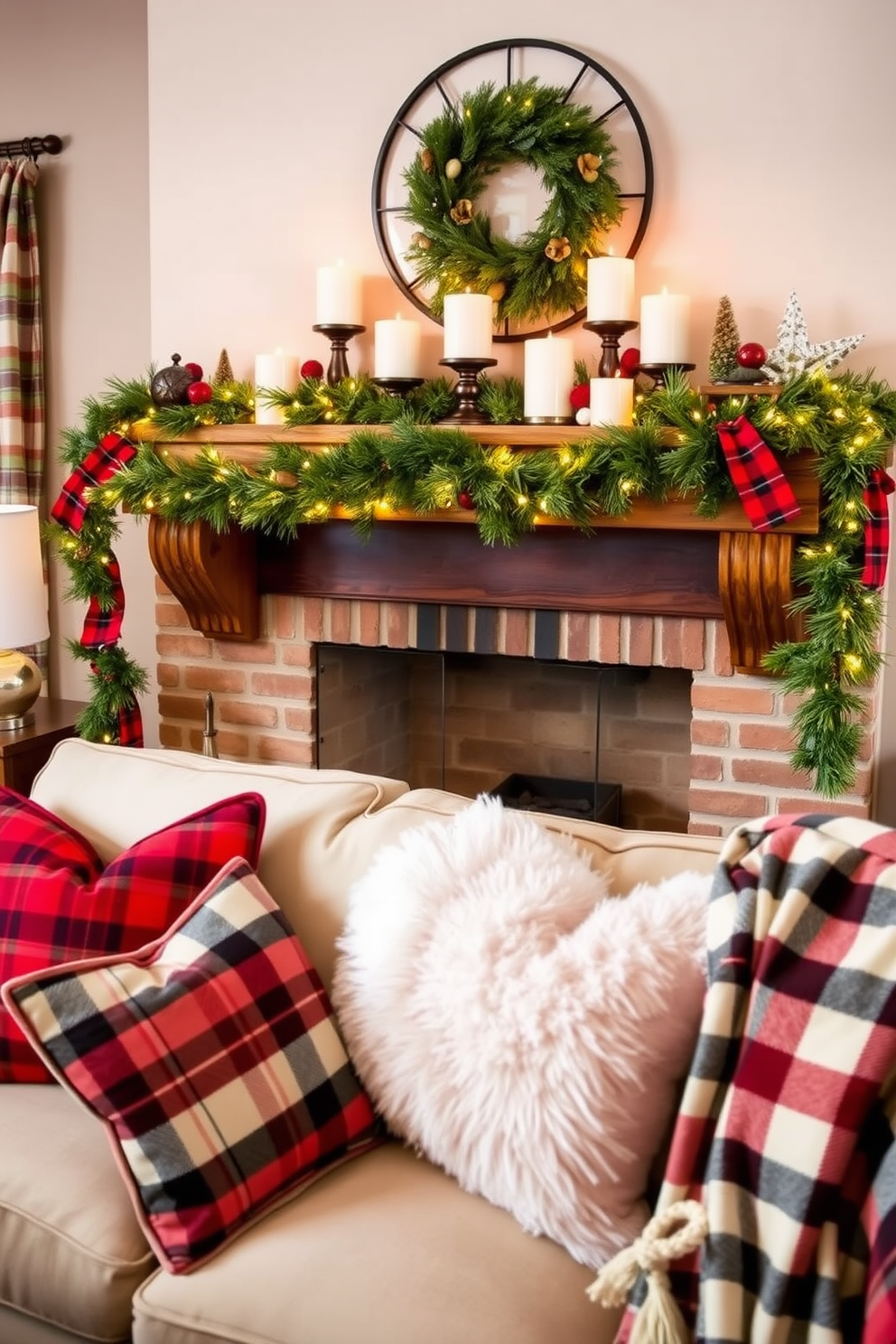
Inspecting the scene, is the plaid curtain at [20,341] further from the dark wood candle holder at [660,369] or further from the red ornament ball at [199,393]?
the dark wood candle holder at [660,369]

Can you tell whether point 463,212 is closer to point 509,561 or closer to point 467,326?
point 467,326

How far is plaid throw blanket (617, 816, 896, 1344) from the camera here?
106cm

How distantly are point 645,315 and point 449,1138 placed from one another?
1.70 meters

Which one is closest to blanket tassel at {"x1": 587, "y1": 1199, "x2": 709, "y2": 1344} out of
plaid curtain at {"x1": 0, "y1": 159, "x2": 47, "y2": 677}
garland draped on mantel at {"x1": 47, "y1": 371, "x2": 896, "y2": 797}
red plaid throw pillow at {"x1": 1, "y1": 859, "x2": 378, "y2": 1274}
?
red plaid throw pillow at {"x1": 1, "y1": 859, "x2": 378, "y2": 1274}

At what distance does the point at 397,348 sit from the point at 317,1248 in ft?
6.20

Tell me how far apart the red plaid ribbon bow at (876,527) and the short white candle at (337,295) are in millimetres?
1175

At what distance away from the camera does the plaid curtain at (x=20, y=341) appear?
3.64 metres

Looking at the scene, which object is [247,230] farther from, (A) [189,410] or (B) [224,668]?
(B) [224,668]

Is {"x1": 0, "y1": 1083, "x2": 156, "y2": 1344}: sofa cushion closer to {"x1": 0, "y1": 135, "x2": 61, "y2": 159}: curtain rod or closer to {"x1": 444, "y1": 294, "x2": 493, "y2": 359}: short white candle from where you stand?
{"x1": 444, "y1": 294, "x2": 493, "y2": 359}: short white candle

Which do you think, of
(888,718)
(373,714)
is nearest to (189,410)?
(373,714)

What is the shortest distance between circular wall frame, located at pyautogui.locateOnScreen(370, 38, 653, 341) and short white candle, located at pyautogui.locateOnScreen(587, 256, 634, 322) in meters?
0.14

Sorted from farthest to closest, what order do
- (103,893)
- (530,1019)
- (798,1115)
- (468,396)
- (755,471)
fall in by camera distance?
(468,396) → (755,471) → (103,893) → (530,1019) → (798,1115)

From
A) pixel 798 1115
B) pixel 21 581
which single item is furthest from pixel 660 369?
pixel 798 1115

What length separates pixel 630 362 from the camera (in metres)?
2.49
